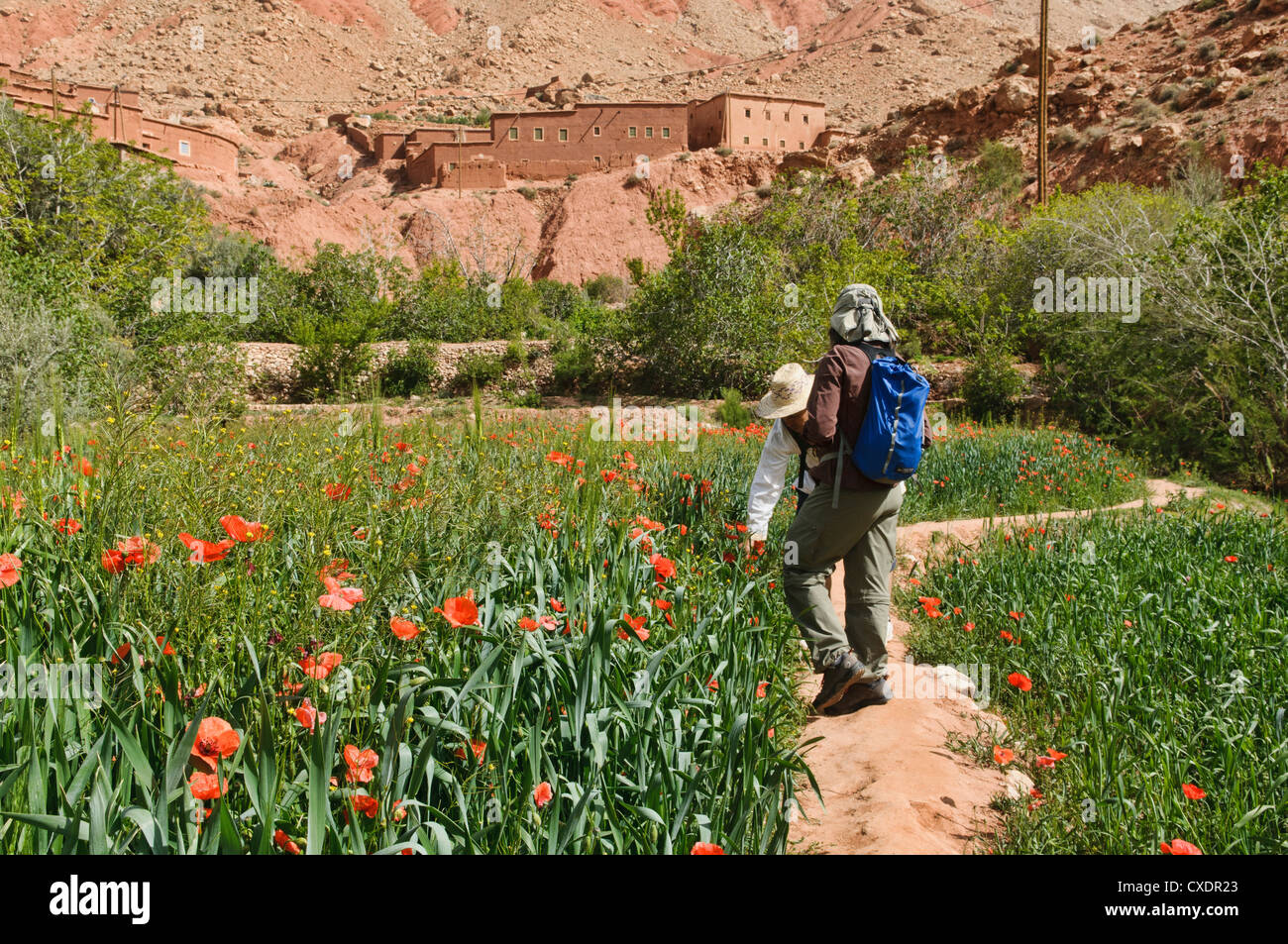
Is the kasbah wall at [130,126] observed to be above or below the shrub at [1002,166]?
above

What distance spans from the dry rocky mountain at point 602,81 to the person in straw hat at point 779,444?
30673mm

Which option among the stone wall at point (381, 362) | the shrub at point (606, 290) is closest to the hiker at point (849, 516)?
the stone wall at point (381, 362)

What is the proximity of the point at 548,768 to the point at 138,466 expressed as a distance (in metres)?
1.74

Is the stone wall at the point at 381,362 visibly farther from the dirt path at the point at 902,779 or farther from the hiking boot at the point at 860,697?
the dirt path at the point at 902,779

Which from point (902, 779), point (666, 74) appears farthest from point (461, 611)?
point (666, 74)

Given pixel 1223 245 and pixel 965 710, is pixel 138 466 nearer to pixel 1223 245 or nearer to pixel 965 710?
pixel 965 710

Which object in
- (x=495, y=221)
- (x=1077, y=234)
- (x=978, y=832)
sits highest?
(x=495, y=221)

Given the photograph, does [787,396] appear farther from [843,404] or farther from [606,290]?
[606,290]

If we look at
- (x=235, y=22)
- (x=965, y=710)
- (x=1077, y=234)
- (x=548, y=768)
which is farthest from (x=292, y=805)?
(x=235, y=22)

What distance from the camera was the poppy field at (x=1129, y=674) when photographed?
236 centimetres

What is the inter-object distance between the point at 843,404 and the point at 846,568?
73 centimetres

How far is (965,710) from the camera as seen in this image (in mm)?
3537

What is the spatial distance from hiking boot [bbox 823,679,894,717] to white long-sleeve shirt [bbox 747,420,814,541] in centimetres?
77

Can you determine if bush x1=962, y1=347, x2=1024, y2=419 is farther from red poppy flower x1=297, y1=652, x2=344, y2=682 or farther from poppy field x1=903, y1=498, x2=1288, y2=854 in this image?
red poppy flower x1=297, y1=652, x2=344, y2=682
